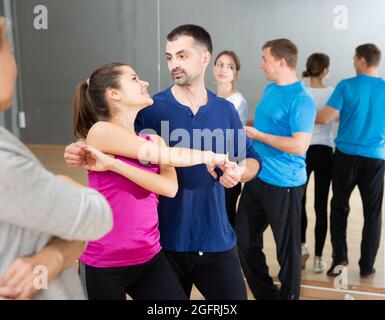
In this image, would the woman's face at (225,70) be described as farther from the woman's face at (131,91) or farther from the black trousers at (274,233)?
the woman's face at (131,91)

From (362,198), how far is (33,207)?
240 centimetres

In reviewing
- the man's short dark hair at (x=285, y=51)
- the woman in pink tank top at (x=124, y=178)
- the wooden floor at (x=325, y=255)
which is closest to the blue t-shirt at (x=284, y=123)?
the man's short dark hair at (x=285, y=51)

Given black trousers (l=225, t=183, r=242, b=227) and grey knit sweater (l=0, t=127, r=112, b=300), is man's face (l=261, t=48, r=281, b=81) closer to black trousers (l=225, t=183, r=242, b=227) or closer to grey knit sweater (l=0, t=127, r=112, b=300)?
black trousers (l=225, t=183, r=242, b=227)

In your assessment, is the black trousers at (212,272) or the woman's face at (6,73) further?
the black trousers at (212,272)

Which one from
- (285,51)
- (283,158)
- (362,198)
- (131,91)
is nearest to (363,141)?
(362,198)

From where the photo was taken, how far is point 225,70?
9.11 ft

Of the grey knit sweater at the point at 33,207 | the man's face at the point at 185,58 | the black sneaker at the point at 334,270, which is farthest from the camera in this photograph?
the black sneaker at the point at 334,270

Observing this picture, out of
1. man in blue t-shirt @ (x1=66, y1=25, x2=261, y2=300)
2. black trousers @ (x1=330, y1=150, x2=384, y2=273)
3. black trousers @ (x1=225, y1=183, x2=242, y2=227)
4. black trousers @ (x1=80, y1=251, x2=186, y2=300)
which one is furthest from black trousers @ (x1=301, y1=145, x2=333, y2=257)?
black trousers @ (x1=80, y1=251, x2=186, y2=300)

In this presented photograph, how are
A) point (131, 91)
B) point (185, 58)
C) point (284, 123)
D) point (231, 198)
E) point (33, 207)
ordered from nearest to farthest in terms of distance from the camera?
point (33, 207), point (131, 91), point (185, 58), point (284, 123), point (231, 198)

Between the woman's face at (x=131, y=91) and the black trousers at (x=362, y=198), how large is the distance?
1776 mm

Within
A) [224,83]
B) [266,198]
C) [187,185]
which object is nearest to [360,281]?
[266,198]

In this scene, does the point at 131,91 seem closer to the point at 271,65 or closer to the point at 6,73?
the point at 6,73

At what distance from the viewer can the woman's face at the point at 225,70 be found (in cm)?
277
